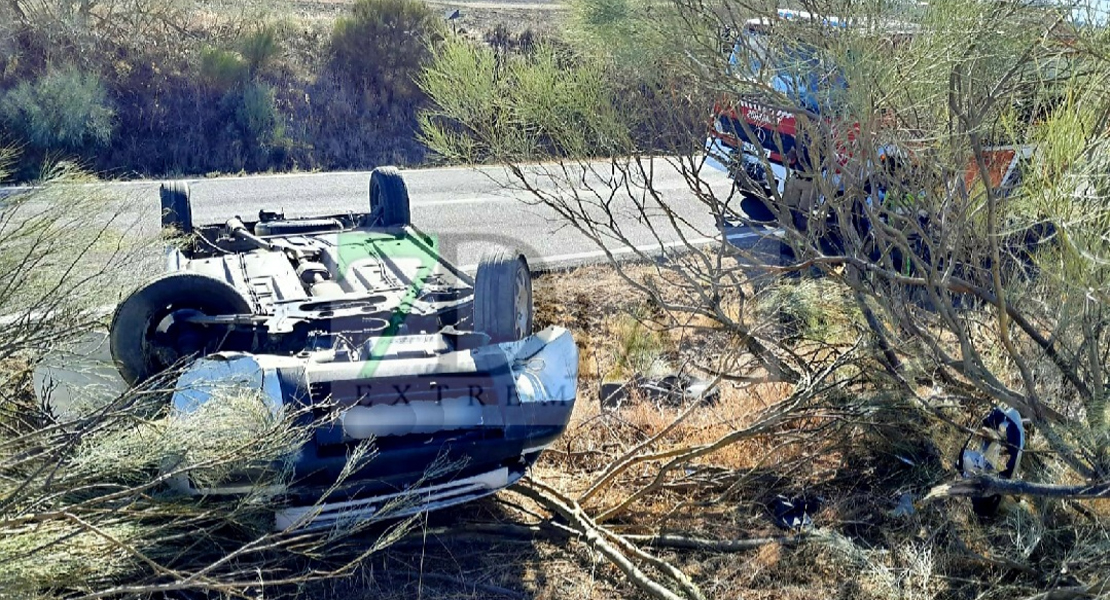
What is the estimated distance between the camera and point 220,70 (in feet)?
51.1

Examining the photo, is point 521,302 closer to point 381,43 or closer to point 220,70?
point 220,70

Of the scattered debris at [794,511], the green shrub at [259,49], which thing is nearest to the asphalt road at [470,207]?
the scattered debris at [794,511]

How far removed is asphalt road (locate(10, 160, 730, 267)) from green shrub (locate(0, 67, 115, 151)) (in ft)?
6.55

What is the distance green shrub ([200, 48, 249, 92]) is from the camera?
1548 centimetres

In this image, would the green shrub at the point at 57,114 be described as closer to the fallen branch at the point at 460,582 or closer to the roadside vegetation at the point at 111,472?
the roadside vegetation at the point at 111,472

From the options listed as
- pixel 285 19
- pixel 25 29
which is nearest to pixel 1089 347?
pixel 25 29

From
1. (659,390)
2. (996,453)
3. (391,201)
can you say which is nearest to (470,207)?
(391,201)

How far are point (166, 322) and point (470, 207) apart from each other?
682 centimetres

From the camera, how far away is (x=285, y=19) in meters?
18.7

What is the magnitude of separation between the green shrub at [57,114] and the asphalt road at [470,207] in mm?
1996

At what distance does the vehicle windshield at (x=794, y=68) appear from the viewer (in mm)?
4449

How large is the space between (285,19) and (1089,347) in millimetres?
16908

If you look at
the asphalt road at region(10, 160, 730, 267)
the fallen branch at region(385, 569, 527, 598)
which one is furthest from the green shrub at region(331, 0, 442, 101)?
the fallen branch at region(385, 569, 527, 598)

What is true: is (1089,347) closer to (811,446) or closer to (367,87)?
(811,446)
